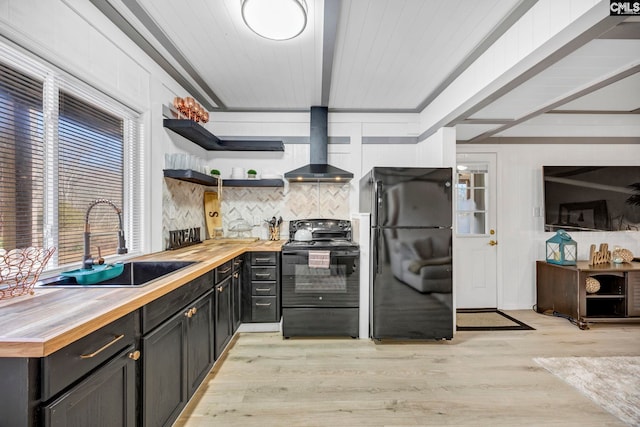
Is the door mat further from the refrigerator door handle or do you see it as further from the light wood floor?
the refrigerator door handle

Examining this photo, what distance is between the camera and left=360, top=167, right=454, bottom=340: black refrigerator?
2.71 m

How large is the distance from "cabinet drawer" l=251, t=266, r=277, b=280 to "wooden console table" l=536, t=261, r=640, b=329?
331 centimetres

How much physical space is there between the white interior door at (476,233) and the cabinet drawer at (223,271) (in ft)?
9.47

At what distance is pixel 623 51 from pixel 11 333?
11.0ft

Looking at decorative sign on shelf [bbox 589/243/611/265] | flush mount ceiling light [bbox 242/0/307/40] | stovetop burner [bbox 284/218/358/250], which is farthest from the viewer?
stovetop burner [bbox 284/218/358/250]

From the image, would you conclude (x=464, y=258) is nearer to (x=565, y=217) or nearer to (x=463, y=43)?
(x=565, y=217)

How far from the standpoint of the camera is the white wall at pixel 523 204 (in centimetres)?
374

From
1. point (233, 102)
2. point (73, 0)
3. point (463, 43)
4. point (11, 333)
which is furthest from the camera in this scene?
point (233, 102)

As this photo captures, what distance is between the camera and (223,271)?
7.72 feet

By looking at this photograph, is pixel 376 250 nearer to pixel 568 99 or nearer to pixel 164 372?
pixel 164 372

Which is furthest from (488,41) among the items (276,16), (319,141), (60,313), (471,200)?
(60,313)

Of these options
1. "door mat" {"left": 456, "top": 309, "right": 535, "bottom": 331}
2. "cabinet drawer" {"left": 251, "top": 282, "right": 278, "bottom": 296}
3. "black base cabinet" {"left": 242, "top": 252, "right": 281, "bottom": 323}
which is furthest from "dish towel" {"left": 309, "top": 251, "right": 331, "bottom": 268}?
"door mat" {"left": 456, "top": 309, "right": 535, "bottom": 331}

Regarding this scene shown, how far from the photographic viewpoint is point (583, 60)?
1934 mm

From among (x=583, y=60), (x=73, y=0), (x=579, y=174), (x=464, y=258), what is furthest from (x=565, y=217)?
(x=73, y=0)
